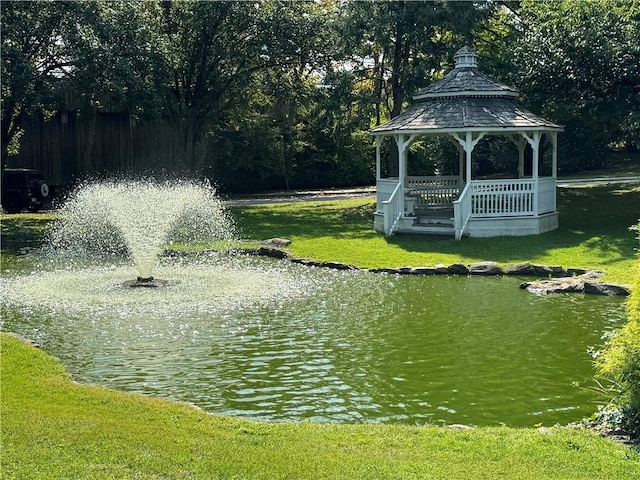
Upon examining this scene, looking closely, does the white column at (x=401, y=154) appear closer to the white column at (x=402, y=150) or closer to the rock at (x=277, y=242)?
the white column at (x=402, y=150)

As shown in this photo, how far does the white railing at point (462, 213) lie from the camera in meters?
18.6

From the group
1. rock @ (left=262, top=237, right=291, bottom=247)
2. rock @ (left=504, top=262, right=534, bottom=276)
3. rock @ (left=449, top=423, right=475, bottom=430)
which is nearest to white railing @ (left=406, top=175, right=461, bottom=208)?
rock @ (left=262, top=237, right=291, bottom=247)

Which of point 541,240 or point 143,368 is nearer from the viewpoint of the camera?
point 143,368

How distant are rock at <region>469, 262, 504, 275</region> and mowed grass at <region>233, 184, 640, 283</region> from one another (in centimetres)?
96

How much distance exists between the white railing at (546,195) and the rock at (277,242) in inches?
252

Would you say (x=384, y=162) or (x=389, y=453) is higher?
(x=384, y=162)

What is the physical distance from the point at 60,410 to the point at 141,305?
16.9 feet

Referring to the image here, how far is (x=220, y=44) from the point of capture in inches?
1019

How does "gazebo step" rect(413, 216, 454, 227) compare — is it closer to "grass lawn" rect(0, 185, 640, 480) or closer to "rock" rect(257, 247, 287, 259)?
"rock" rect(257, 247, 287, 259)

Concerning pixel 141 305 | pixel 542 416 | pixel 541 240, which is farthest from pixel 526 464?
pixel 541 240

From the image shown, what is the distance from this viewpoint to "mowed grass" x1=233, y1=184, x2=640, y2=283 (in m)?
16.1

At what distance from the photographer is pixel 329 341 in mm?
9828

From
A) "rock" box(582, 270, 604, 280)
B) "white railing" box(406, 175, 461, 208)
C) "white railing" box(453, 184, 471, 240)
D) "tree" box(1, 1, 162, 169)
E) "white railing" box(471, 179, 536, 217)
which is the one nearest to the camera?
"rock" box(582, 270, 604, 280)

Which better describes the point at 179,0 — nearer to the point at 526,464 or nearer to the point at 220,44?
the point at 220,44
